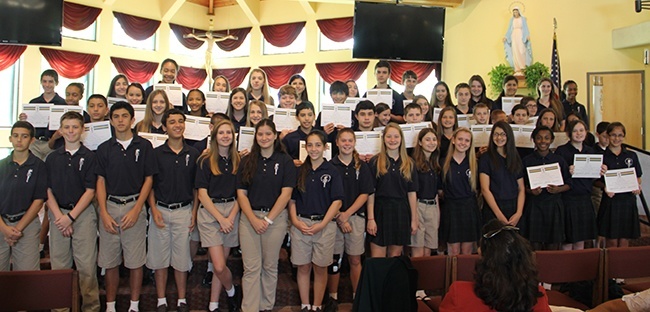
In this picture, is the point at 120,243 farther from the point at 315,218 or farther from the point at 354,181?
the point at 354,181

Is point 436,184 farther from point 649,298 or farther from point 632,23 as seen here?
point 632,23

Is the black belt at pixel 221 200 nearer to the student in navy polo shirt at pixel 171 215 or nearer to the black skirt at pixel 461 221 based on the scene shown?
the student in navy polo shirt at pixel 171 215

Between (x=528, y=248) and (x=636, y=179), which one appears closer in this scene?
(x=528, y=248)

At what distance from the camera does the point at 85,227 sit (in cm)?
381

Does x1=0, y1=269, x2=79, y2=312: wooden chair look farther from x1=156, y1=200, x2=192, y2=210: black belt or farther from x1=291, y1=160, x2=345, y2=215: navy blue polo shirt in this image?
x1=291, y1=160, x2=345, y2=215: navy blue polo shirt

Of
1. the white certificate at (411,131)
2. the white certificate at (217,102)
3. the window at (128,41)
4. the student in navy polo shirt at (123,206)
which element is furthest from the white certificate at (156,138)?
the window at (128,41)

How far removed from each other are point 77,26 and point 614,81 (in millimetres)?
11586

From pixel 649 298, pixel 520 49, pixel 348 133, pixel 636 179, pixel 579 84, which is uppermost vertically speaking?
pixel 520 49

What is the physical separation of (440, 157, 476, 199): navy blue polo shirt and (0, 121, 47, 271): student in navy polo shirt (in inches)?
135

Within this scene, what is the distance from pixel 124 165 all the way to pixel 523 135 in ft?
13.1

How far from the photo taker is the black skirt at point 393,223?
13.6 ft

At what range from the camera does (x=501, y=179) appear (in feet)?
14.9

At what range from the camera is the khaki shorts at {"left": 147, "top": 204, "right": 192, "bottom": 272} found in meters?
3.86

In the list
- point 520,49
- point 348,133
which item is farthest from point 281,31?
point 348,133
